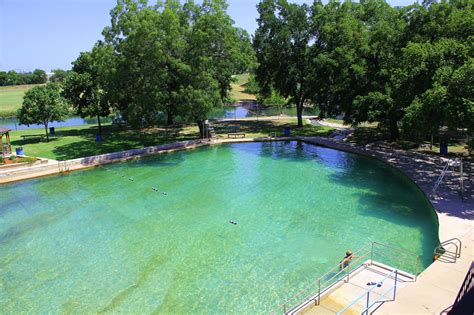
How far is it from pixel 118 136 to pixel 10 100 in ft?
180

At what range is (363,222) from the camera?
1684cm

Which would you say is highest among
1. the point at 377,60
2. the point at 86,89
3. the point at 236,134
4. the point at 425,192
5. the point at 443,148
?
the point at 377,60

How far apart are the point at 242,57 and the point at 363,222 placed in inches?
755

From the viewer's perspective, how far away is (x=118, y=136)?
37.0 metres

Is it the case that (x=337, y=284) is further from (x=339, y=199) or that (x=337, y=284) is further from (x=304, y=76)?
(x=304, y=76)

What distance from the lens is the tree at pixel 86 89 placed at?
1374 inches

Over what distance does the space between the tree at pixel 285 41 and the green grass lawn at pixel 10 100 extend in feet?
153

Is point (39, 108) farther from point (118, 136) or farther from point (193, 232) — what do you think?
point (193, 232)

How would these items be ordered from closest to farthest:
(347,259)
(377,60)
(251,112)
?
(347,259) < (377,60) < (251,112)

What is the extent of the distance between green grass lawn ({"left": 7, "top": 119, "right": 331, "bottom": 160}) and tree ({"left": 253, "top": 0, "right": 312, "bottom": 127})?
5.07 metres

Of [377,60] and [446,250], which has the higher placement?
[377,60]

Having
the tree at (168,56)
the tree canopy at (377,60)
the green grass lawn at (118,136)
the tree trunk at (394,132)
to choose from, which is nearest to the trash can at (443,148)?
the tree canopy at (377,60)

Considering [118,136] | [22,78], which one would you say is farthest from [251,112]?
[22,78]

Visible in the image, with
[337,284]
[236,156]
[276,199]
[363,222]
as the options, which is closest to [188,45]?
[236,156]
